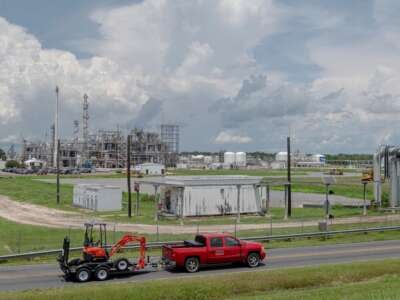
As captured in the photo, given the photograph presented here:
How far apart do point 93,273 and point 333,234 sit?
17.6 m

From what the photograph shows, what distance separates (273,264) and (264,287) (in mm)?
6717

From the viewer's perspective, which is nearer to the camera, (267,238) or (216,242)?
(216,242)

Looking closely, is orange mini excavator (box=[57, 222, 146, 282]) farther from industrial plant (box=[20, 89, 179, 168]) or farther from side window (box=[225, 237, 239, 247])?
industrial plant (box=[20, 89, 179, 168])

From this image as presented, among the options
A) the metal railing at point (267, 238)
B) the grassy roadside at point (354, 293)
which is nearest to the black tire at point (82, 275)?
the grassy roadside at point (354, 293)

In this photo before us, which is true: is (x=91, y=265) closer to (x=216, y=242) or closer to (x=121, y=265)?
(x=121, y=265)

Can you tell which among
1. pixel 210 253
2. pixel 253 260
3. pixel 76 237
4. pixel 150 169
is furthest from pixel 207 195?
pixel 150 169

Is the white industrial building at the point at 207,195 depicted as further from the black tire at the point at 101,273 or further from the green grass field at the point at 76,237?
the black tire at the point at 101,273

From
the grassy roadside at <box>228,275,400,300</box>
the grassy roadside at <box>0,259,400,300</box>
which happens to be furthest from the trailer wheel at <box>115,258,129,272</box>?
the grassy roadside at <box>228,275,400,300</box>

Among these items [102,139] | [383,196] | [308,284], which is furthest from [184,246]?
[102,139]

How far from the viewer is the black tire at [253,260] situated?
2331cm

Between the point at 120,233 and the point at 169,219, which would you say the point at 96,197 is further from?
the point at 120,233

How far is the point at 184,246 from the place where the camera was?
22.9 m

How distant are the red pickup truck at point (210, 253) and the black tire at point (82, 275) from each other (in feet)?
11.2

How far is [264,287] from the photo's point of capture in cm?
1741
